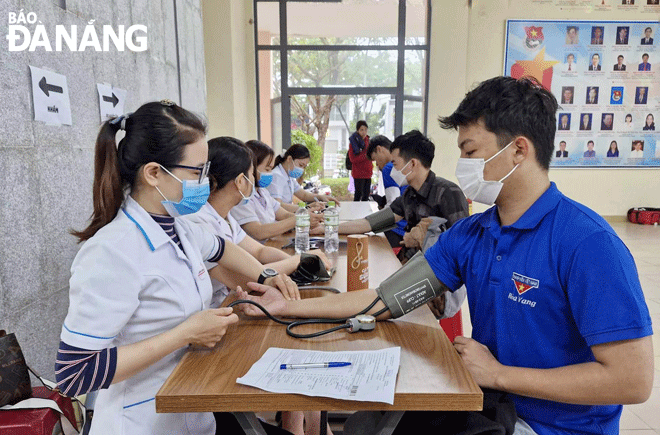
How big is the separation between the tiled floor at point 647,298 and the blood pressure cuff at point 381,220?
70 centimetres

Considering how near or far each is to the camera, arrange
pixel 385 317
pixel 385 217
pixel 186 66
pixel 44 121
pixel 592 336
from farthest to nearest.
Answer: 1. pixel 186 66
2. pixel 385 217
3. pixel 44 121
4. pixel 385 317
5. pixel 592 336

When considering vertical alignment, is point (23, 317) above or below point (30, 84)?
below

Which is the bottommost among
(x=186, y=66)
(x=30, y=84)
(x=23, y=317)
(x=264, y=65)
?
(x=23, y=317)

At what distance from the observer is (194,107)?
3.48 metres

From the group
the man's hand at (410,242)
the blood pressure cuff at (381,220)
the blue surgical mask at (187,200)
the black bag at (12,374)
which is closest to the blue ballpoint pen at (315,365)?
the blue surgical mask at (187,200)

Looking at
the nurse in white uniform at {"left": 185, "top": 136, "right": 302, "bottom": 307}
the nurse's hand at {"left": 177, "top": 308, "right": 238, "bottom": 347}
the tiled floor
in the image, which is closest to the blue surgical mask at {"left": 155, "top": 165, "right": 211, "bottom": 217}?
the nurse's hand at {"left": 177, "top": 308, "right": 238, "bottom": 347}

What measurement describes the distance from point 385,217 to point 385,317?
1633 millimetres

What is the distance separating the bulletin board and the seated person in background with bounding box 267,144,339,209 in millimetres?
3907

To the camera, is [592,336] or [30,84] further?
[30,84]

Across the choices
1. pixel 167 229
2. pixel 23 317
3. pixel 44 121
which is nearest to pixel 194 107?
pixel 44 121

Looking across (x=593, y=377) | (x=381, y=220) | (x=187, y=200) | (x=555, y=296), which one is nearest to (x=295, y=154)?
(x=381, y=220)

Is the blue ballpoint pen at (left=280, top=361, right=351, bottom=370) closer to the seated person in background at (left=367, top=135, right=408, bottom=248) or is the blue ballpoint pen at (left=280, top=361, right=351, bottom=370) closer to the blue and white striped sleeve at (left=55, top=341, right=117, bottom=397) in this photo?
the blue and white striped sleeve at (left=55, top=341, right=117, bottom=397)

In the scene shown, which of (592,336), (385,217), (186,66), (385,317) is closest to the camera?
(592,336)

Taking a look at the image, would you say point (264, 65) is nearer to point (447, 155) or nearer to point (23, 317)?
point (447, 155)
